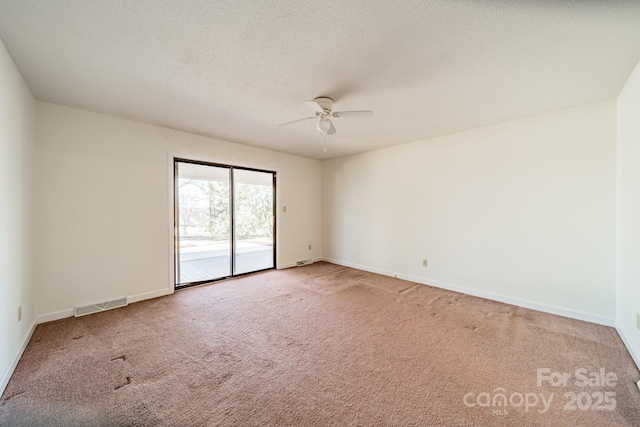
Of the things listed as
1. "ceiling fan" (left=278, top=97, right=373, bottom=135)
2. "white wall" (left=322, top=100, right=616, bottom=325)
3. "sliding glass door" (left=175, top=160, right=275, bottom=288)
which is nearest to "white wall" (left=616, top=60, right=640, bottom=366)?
"white wall" (left=322, top=100, right=616, bottom=325)

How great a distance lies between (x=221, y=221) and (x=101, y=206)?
1668mm

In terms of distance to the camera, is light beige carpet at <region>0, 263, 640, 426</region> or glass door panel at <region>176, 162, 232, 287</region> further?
glass door panel at <region>176, 162, 232, 287</region>

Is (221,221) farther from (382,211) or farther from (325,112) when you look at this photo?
(382,211)

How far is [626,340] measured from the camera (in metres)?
2.33

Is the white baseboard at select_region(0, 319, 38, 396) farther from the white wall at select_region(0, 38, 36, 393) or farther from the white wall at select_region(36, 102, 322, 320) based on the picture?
the white wall at select_region(36, 102, 322, 320)

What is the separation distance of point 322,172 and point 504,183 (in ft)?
12.0

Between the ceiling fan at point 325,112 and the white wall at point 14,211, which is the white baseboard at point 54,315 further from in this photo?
the ceiling fan at point 325,112

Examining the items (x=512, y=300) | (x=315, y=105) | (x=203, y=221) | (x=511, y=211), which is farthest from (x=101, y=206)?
(x=512, y=300)

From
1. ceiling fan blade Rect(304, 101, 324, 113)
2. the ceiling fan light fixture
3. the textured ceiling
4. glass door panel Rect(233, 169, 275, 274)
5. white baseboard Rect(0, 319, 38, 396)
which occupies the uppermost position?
the textured ceiling

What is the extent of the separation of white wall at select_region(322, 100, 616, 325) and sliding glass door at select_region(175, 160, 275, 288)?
7.26 feet

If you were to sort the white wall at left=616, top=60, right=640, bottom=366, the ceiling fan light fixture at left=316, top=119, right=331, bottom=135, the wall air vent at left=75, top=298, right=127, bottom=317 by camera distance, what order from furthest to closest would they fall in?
the wall air vent at left=75, top=298, right=127, bottom=317, the ceiling fan light fixture at left=316, top=119, right=331, bottom=135, the white wall at left=616, top=60, right=640, bottom=366

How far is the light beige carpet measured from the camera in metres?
1.57

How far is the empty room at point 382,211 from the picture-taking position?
162 centimetres

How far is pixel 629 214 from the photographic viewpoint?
236 centimetres
